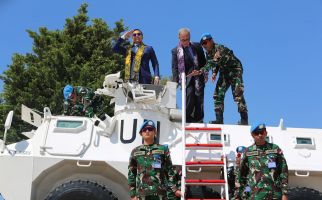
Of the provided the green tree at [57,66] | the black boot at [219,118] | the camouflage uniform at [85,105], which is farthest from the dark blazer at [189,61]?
the green tree at [57,66]

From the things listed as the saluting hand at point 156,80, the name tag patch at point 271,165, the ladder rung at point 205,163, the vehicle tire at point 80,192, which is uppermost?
the saluting hand at point 156,80

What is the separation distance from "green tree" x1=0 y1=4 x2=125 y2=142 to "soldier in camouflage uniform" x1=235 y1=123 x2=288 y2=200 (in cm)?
1218

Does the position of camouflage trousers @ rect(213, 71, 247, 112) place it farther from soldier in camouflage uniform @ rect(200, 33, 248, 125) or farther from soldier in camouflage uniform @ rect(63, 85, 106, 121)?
soldier in camouflage uniform @ rect(63, 85, 106, 121)

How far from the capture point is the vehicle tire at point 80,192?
5.97 meters

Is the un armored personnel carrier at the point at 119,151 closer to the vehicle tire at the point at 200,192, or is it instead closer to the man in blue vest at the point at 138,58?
the vehicle tire at the point at 200,192

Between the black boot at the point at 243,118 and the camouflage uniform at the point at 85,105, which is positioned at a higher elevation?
the camouflage uniform at the point at 85,105

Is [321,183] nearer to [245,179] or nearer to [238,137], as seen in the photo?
[238,137]

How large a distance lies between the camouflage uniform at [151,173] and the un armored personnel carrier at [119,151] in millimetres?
875

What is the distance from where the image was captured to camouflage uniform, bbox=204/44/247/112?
791 cm

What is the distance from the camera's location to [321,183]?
6.79m

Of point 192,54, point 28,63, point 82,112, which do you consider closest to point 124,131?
point 82,112

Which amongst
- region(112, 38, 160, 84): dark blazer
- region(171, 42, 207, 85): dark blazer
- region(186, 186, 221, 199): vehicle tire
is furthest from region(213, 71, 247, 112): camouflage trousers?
region(186, 186, 221, 199): vehicle tire

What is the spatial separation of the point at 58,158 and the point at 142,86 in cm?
176

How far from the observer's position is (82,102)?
27.1 ft
